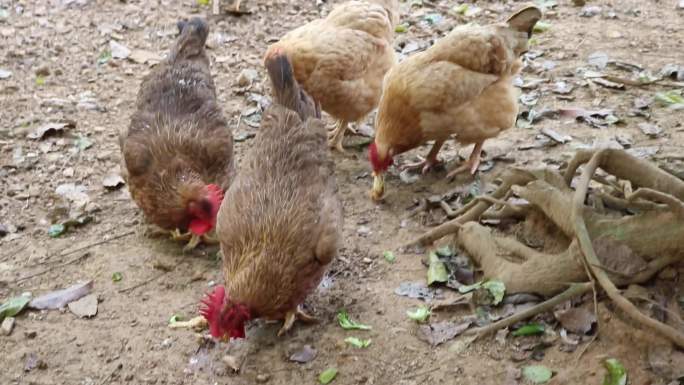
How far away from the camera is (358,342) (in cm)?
349

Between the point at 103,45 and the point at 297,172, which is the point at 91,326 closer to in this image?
the point at 297,172

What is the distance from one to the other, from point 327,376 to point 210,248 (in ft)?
4.99

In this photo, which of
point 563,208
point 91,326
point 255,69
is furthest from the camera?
point 255,69

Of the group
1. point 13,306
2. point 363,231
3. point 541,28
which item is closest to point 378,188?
point 363,231

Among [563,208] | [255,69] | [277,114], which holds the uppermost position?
Result: [277,114]

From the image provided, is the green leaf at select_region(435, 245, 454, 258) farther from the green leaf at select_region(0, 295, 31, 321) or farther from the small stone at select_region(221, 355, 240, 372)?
the green leaf at select_region(0, 295, 31, 321)

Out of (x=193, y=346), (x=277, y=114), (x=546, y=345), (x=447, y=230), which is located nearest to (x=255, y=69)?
(x=277, y=114)

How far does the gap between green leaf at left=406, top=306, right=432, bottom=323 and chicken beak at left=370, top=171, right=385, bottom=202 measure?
4.49ft

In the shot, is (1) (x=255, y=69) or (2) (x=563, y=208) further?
(1) (x=255, y=69)

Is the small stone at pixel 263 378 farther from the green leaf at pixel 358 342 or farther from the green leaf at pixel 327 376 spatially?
the green leaf at pixel 358 342

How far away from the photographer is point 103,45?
7.22m

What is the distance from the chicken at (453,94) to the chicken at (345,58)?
443 mm

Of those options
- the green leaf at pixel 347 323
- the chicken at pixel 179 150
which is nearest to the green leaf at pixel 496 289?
the green leaf at pixel 347 323

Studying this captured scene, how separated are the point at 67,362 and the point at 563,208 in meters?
2.61
